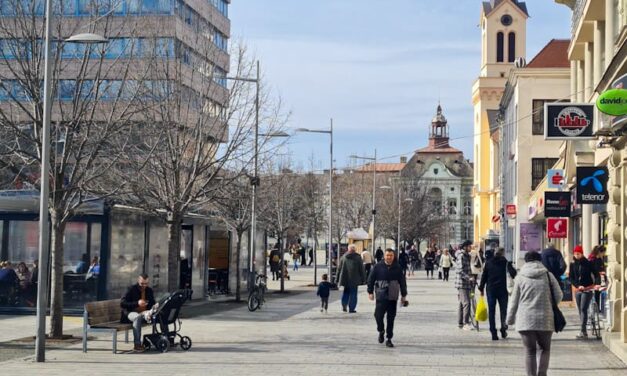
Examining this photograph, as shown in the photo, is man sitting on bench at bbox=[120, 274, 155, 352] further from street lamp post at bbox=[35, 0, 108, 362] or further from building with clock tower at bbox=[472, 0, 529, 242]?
building with clock tower at bbox=[472, 0, 529, 242]

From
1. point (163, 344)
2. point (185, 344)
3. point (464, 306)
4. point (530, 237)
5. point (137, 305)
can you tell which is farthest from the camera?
A: point (530, 237)

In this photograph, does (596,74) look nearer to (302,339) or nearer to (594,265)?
(594,265)

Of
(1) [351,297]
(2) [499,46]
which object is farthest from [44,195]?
(2) [499,46]

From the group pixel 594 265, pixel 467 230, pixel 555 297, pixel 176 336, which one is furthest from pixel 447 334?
pixel 467 230

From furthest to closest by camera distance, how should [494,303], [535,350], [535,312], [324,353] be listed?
[494,303] → [324,353] → [535,350] → [535,312]

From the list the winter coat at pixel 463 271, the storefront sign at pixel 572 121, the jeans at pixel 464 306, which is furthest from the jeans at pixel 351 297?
the storefront sign at pixel 572 121

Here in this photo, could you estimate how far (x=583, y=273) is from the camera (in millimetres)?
20406

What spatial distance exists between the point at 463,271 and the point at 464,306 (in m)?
1.13

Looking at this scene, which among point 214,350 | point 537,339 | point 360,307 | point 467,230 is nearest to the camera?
point 537,339

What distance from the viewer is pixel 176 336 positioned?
19609 millimetres

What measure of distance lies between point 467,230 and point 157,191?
122m

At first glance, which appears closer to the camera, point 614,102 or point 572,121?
point 614,102

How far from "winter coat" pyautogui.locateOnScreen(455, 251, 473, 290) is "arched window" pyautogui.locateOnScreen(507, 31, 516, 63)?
8418cm

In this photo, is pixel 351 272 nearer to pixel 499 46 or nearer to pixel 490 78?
pixel 490 78
